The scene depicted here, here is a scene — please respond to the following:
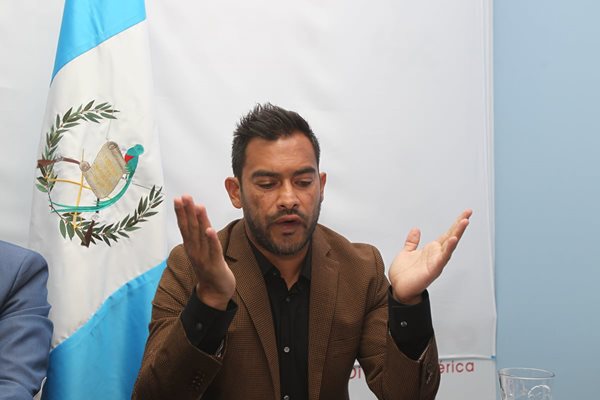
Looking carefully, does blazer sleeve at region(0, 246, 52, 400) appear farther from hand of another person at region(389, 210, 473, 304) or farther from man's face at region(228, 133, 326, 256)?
hand of another person at region(389, 210, 473, 304)

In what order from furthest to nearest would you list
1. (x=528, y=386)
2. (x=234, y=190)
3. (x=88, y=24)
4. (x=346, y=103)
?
(x=346, y=103), (x=88, y=24), (x=234, y=190), (x=528, y=386)

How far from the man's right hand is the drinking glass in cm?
63

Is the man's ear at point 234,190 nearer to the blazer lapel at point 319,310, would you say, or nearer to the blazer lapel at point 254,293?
the blazer lapel at point 254,293

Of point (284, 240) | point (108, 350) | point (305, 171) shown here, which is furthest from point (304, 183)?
point (108, 350)

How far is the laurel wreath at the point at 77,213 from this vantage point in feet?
7.01

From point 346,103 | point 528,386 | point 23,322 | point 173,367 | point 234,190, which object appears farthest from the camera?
point 346,103

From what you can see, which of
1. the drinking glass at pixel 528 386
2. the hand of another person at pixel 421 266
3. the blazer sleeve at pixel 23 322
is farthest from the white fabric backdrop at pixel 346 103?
the drinking glass at pixel 528 386

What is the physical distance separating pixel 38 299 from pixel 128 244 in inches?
14.9

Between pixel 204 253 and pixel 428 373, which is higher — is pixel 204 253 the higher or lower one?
the higher one

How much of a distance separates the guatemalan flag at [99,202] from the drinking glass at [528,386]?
1381 millimetres

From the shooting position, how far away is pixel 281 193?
1.92 m

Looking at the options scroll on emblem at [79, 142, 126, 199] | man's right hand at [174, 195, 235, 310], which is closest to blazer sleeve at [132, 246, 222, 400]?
man's right hand at [174, 195, 235, 310]

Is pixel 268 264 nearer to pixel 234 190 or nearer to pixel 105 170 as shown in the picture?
pixel 234 190

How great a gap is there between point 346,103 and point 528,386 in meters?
1.92
